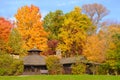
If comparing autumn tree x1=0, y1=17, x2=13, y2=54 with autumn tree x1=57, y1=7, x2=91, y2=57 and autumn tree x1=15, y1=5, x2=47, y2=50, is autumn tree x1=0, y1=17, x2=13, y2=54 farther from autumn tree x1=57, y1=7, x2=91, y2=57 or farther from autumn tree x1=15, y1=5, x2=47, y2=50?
autumn tree x1=57, y1=7, x2=91, y2=57

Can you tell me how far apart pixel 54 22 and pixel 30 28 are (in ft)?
40.9

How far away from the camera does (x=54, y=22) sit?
236 feet

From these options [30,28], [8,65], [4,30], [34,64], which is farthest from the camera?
[30,28]

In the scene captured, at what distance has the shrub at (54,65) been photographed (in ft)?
157

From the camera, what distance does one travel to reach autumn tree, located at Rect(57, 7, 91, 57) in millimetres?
58531

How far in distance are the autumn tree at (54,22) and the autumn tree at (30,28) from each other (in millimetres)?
9454

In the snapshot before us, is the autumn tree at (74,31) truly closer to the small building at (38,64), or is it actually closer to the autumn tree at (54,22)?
the small building at (38,64)

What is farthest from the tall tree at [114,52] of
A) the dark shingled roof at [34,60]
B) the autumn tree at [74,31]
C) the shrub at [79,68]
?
the autumn tree at [74,31]

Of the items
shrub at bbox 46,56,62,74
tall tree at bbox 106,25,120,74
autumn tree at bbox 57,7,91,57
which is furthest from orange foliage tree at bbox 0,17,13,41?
tall tree at bbox 106,25,120,74

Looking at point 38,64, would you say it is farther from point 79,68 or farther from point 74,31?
point 74,31

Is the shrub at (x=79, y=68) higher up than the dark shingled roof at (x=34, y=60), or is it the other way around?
the dark shingled roof at (x=34, y=60)

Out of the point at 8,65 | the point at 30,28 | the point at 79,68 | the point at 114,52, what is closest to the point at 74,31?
the point at 30,28

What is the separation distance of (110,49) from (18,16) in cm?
2307

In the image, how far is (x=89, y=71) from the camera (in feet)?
171
